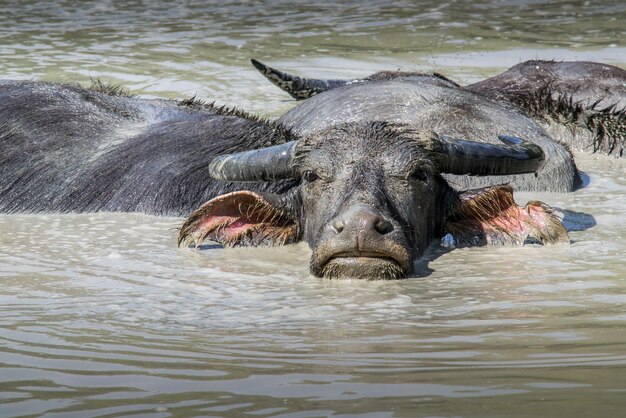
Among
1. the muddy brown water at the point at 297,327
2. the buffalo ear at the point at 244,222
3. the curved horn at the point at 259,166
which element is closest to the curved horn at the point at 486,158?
the muddy brown water at the point at 297,327

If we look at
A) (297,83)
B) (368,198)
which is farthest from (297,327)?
(297,83)

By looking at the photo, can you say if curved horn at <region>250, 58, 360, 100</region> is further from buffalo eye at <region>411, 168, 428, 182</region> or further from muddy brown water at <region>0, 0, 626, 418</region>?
buffalo eye at <region>411, 168, 428, 182</region>

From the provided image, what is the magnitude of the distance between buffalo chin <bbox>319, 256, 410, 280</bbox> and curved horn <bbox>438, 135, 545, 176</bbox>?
98 centimetres

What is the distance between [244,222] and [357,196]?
1029 mm

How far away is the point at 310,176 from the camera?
6605 mm

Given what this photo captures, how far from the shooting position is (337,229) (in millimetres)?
5910

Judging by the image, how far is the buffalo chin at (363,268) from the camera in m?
5.89

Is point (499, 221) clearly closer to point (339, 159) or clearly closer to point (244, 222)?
point (339, 159)

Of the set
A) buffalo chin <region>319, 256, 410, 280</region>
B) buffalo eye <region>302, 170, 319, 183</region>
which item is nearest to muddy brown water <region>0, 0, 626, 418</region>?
buffalo chin <region>319, 256, 410, 280</region>

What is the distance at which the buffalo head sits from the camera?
19.4ft

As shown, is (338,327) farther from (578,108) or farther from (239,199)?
(578,108)

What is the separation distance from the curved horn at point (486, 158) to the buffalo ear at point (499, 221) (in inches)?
5.4

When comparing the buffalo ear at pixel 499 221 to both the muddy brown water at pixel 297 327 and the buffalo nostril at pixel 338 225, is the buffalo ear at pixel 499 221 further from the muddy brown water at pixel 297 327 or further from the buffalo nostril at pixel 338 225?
the buffalo nostril at pixel 338 225

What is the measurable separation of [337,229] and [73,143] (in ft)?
9.61
